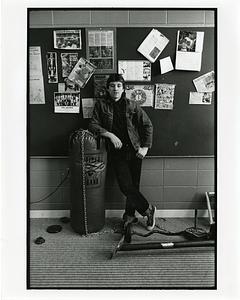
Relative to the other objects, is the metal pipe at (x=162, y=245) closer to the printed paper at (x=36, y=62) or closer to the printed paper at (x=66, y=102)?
the printed paper at (x=66, y=102)

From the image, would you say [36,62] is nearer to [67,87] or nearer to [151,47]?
[67,87]

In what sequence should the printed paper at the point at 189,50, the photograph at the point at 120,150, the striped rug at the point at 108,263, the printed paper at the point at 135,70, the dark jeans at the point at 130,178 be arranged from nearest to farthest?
1. the photograph at the point at 120,150
2. the striped rug at the point at 108,263
3. the printed paper at the point at 189,50
4. the printed paper at the point at 135,70
5. the dark jeans at the point at 130,178

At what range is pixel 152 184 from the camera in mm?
1764

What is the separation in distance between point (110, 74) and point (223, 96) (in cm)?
68

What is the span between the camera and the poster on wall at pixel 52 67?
1562 millimetres

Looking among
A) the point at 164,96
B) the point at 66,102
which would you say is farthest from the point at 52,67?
the point at 164,96

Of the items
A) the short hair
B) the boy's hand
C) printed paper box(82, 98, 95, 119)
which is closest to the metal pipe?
the boy's hand

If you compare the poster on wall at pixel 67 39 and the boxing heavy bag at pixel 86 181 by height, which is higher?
the poster on wall at pixel 67 39

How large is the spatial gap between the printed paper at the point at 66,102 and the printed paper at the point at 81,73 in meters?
0.09

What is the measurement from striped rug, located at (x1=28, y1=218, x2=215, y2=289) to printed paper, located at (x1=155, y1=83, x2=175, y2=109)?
760 millimetres

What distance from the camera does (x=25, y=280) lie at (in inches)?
49.2

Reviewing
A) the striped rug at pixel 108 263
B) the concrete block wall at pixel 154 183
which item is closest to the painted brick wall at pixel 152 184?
the concrete block wall at pixel 154 183

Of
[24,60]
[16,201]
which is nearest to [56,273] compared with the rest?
[16,201]
